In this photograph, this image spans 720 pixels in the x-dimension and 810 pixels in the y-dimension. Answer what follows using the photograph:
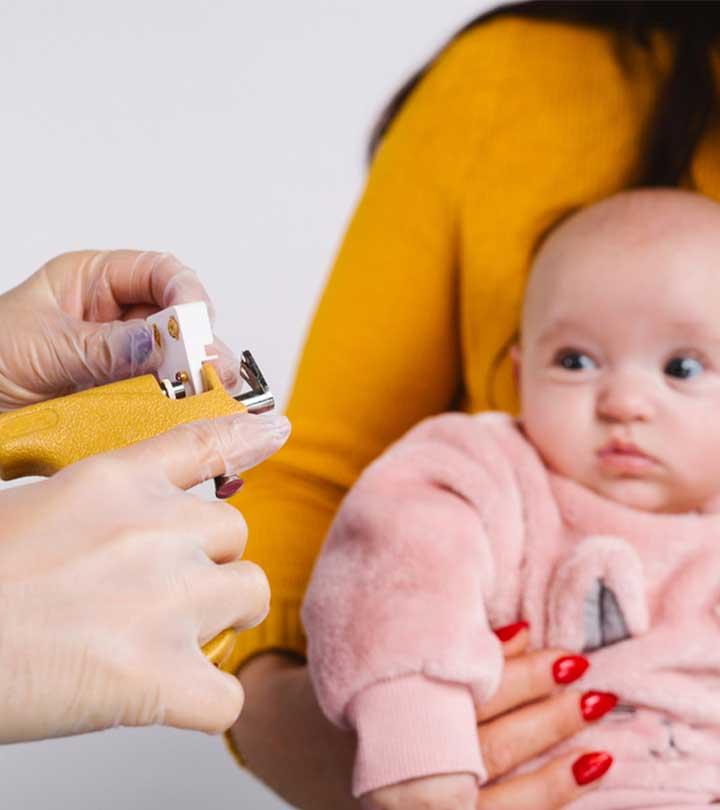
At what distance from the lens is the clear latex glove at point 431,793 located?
92 cm

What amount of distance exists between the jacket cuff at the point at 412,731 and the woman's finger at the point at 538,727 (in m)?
0.02

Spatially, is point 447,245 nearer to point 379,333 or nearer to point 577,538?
point 379,333

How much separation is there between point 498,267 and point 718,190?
0.24m

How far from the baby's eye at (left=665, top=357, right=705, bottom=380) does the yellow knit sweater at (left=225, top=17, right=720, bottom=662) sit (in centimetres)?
22

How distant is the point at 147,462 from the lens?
71 centimetres

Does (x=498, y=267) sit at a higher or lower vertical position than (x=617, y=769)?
higher

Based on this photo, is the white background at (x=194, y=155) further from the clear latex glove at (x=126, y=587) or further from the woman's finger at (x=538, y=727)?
the clear latex glove at (x=126, y=587)

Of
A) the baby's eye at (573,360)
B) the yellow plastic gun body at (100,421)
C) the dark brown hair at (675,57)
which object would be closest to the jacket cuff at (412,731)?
the yellow plastic gun body at (100,421)

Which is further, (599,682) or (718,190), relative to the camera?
(718,190)

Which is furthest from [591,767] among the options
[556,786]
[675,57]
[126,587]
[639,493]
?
[675,57]

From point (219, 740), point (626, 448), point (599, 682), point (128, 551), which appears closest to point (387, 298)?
point (626, 448)

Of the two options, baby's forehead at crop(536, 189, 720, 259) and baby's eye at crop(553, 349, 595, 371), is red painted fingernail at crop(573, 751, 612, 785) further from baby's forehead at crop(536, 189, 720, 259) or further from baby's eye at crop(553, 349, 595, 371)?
baby's forehead at crop(536, 189, 720, 259)

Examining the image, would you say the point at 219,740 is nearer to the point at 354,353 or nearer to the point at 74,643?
the point at 354,353

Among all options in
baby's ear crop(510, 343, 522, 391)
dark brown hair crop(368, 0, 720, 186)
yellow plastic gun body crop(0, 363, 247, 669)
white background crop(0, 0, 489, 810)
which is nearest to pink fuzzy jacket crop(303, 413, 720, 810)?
baby's ear crop(510, 343, 522, 391)
